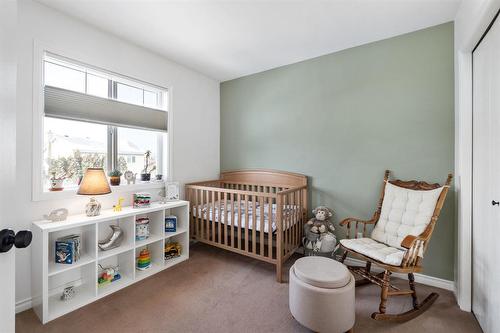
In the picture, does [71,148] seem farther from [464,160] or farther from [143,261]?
[464,160]

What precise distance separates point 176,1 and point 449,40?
253 centimetres

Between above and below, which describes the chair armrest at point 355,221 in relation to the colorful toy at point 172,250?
above

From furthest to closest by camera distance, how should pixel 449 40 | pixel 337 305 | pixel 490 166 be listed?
pixel 449 40 < pixel 490 166 < pixel 337 305

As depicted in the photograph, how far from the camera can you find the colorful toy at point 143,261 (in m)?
2.45

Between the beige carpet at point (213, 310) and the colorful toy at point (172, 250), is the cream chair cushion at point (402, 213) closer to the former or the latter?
the beige carpet at point (213, 310)

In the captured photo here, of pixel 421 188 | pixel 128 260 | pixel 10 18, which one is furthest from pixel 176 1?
pixel 421 188

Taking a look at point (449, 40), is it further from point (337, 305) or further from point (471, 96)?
point (337, 305)

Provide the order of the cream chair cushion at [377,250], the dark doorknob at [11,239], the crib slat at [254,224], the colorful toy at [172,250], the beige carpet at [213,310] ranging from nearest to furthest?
the dark doorknob at [11,239], the beige carpet at [213,310], the cream chair cushion at [377,250], the crib slat at [254,224], the colorful toy at [172,250]

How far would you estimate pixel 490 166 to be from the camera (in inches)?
62.5

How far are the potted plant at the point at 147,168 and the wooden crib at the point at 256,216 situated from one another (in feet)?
1.71

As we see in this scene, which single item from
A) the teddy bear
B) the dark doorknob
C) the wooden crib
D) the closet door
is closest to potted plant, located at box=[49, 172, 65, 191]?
the wooden crib

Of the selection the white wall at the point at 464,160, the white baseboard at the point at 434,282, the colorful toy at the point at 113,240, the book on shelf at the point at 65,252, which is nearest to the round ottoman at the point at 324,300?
the white wall at the point at 464,160

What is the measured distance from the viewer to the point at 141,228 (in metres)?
2.48

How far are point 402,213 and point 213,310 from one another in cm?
192
